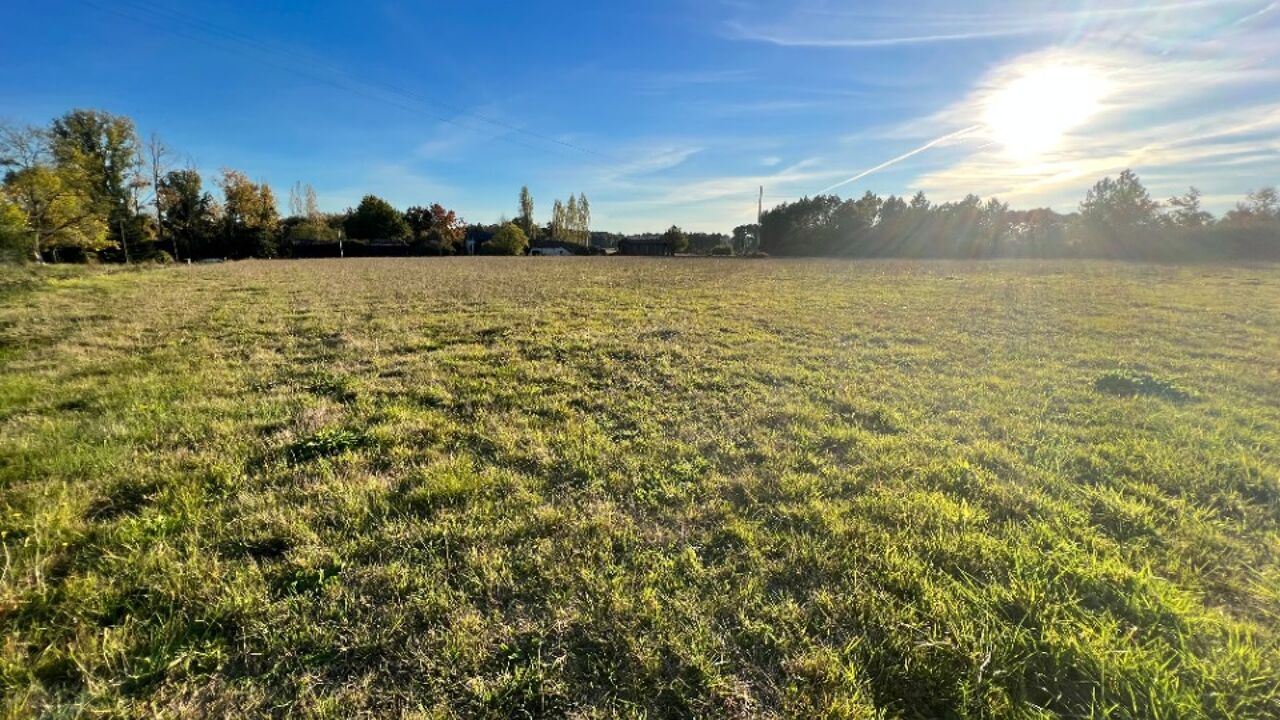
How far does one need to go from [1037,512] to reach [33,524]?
667cm

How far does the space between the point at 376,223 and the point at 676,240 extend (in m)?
47.0

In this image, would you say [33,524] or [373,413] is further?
[373,413]

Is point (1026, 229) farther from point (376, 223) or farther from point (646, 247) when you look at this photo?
point (376, 223)

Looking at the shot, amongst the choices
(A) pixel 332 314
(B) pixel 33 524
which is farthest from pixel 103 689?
(A) pixel 332 314

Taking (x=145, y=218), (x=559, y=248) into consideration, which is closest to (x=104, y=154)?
(x=145, y=218)

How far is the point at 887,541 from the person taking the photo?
9.96ft

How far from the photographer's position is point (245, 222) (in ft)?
196

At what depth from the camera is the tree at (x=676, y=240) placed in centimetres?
7631

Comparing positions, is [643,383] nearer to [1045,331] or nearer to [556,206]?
[1045,331]

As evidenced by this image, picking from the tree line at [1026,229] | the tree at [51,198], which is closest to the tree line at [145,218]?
the tree at [51,198]

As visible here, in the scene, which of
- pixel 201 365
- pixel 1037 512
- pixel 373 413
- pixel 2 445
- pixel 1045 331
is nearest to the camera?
pixel 1037 512

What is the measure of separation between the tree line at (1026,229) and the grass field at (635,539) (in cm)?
4679

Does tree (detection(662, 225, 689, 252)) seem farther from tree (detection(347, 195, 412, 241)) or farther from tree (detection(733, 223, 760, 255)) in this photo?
tree (detection(347, 195, 412, 241))

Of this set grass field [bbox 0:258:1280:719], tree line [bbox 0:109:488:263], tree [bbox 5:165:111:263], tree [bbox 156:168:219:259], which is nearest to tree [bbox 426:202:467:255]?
tree line [bbox 0:109:488:263]
